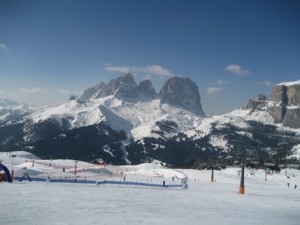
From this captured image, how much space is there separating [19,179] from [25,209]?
30.7m

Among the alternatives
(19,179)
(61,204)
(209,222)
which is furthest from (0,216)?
(19,179)

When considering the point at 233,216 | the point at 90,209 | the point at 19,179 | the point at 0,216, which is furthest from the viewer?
the point at 19,179

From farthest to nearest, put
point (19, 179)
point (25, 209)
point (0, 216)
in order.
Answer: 1. point (19, 179)
2. point (25, 209)
3. point (0, 216)

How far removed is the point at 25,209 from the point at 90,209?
533 cm

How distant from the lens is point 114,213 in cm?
3047

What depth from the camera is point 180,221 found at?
29156mm

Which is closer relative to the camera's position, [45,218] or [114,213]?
[45,218]

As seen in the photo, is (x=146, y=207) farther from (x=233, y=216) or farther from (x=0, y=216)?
(x=0, y=216)

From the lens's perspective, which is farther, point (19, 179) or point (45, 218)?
point (19, 179)

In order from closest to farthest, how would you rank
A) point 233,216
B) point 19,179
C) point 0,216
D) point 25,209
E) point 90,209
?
1. point 0,216
2. point 25,209
3. point 90,209
4. point 233,216
5. point 19,179

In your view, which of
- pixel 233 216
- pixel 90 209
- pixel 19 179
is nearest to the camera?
pixel 90 209

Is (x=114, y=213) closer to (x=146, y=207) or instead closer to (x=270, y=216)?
(x=146, y=207)

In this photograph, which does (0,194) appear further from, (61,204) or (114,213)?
(114,213)

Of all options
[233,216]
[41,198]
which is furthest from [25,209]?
[233,216]
